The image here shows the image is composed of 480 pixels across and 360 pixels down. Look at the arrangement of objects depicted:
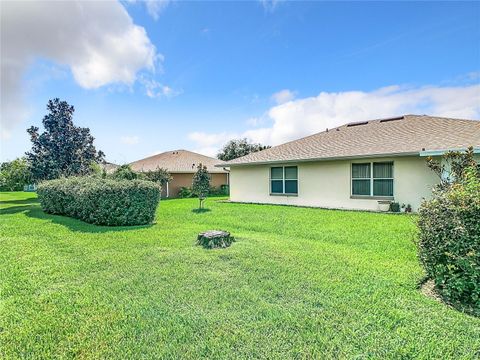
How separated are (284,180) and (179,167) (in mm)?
12603

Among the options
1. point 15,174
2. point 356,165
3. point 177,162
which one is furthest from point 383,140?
point 15,174

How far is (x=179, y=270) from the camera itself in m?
5.07

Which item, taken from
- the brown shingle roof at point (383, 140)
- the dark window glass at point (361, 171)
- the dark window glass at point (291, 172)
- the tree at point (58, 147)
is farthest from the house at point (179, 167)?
the dark window glass at point (361, 171)

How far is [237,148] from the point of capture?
4019 cm

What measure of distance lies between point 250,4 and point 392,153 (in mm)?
8953

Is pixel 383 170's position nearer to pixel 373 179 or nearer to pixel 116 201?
pixel 373 179

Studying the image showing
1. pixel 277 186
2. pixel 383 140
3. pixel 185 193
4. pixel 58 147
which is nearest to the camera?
pixel 383 140

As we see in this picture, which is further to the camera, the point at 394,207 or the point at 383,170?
the point at 383,170

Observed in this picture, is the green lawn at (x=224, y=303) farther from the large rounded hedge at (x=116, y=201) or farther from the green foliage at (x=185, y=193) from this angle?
the green foliage at (x=185, y=193)

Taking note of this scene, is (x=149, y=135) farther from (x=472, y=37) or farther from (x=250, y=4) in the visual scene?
(x=472, y=37)

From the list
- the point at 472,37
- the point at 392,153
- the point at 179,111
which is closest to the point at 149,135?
the point at 179,111

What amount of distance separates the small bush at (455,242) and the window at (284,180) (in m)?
12.1

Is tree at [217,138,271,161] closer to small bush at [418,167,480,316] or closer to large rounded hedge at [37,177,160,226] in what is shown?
large rounded hedge at [37,177,160,226]

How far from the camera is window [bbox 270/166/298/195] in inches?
645
